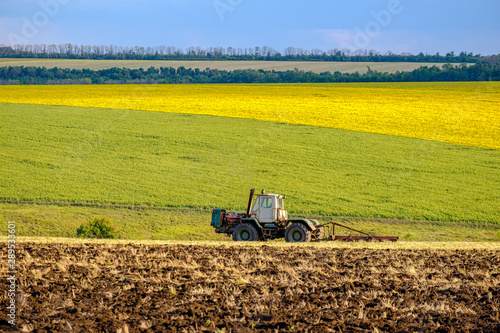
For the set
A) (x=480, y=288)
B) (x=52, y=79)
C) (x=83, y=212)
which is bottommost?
(x=83, y=212)

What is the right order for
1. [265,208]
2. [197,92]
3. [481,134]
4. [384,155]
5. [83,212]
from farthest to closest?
[197,92] → [481,134] → [384,155] → [83,212] → [265,208]

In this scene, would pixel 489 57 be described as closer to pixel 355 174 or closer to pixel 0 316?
pixel 355 174

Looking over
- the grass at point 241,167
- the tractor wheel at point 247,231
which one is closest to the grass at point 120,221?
the grass at point 241,167

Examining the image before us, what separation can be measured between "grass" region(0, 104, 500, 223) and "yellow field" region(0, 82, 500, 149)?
13.1ft

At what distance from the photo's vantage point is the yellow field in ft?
176

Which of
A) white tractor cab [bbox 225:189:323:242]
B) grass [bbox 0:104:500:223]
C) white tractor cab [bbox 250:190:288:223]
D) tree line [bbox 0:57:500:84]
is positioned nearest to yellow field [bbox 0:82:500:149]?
grass [bbox 0:104:500:223]

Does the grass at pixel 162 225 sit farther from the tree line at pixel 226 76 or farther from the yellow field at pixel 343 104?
the tree line at pixel 226 76

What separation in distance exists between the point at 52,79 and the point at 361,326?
10523 cm

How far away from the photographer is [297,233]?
2133cm

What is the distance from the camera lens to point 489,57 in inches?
4232

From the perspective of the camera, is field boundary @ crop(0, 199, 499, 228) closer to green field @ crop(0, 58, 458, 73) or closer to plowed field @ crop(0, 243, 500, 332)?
plowed field @ crop(0, 243, 500, 332)

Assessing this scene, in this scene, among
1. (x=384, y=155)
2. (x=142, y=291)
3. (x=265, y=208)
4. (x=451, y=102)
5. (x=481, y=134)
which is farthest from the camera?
(x=451, y=102)

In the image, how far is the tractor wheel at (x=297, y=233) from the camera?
21062 millimetres

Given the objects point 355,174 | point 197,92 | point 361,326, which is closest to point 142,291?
point 361,326
